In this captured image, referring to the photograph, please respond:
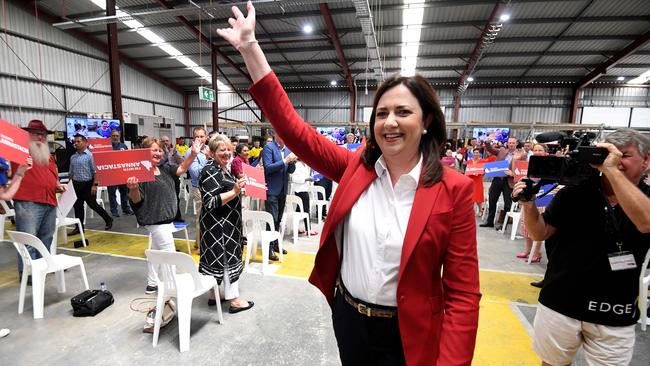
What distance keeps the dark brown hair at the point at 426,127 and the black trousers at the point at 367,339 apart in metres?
0.52

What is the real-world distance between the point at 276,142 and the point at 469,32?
10.4 metres

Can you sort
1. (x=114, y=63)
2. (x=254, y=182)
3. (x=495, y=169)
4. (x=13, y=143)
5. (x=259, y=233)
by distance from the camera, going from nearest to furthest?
(x=13, y=143), (x=254, y=182), (x=259, y=233), (x=495, y=169), (x=114, y=63)

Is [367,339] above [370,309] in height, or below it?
below

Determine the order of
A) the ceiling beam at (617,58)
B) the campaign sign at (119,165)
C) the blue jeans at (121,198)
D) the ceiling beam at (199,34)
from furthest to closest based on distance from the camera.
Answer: the ceiling beam at (617,58) → the ceiling beam at (199,34) → the blue jeans at (121,198) → the campaign sign at (119,165)

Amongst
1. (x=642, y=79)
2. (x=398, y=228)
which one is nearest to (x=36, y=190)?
(x=398, y=228)

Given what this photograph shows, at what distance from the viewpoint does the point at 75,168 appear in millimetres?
5293

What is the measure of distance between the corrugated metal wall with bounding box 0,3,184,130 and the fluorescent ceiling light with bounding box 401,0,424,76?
12.0 meters

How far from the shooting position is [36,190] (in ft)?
10.6

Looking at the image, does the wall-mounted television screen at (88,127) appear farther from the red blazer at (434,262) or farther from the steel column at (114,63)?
the red blazer at (434,262)

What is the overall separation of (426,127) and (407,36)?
40.0 feet

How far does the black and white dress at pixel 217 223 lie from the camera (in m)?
2.70

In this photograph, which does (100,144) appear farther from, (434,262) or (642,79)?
(642,79)

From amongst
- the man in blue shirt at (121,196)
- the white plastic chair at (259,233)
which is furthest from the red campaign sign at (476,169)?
the man in blue shirt at (121,196)

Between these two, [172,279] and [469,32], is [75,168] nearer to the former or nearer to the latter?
[172,279]
